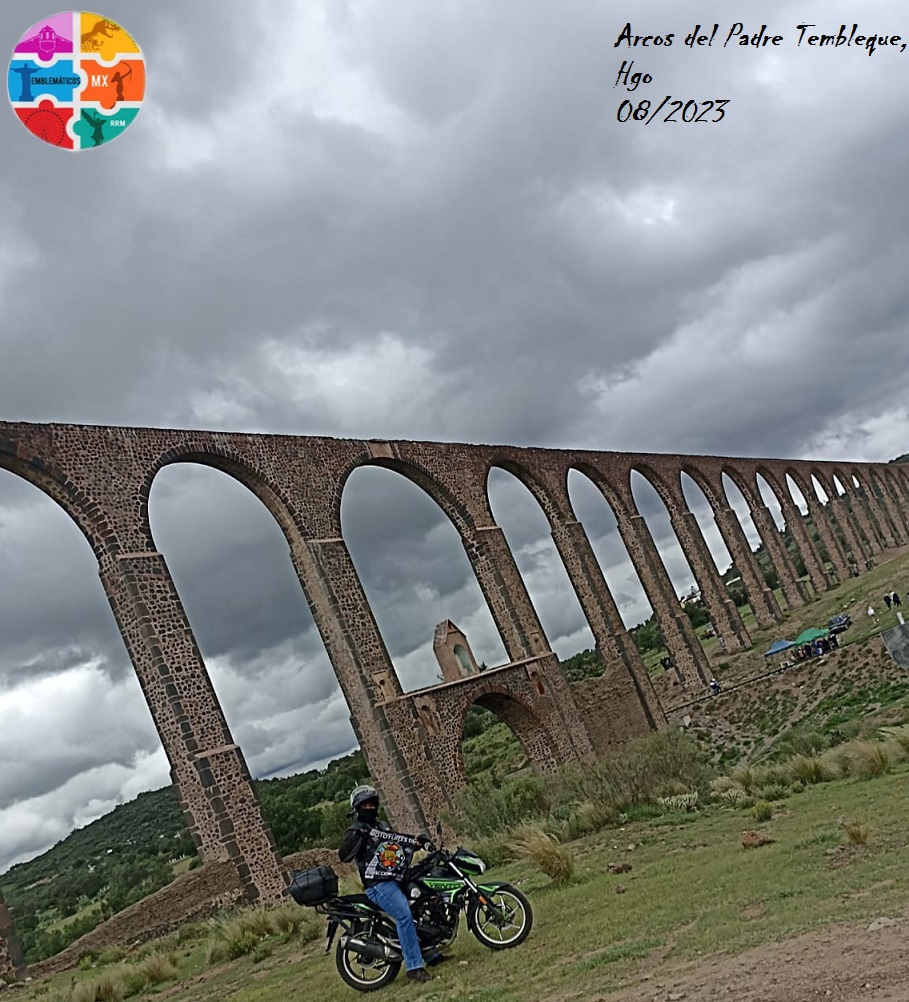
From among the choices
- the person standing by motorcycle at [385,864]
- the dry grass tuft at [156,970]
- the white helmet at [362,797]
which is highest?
the white helmet at [362,797]

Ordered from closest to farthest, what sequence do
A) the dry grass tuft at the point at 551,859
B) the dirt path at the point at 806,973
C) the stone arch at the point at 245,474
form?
the dirt path at the point at 806,973
the dry grass tuft at the point at 551,859
the stone arch at the point at 245,474

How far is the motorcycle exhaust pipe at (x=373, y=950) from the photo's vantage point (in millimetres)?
5914

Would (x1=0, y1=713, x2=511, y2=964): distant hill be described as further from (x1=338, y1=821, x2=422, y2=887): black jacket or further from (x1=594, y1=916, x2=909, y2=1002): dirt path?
(x1=594, y1=916, x2=909, y2=1002): dirt path

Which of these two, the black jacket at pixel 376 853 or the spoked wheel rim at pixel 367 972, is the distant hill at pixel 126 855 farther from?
the black jacket at pixel 376 853

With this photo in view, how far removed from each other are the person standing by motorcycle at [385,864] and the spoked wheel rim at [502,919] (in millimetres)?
487

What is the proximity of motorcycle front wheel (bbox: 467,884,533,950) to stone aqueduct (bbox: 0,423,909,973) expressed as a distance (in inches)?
368

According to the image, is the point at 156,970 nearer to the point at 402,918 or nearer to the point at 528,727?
the point at 402,918

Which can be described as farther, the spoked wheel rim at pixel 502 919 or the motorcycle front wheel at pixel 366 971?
the spoked wheel rim at pixel 502 919

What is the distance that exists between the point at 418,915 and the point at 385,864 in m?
0.48

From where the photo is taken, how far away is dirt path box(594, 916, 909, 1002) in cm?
352

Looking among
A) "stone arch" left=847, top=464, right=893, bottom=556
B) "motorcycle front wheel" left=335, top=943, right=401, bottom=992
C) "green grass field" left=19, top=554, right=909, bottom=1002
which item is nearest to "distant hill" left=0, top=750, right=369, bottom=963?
"green grass field" left=19, top=554, right=909, bottom=1002

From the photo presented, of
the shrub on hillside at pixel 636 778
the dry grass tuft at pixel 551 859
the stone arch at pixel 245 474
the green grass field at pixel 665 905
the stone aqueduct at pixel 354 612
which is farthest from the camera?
the stone arch at pixel 245 474

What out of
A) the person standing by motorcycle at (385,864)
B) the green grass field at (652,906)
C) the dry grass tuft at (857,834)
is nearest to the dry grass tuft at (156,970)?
the green grass field at (652,906)

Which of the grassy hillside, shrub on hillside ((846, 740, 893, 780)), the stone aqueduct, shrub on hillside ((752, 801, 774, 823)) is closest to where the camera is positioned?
shrub on hillside ((752, 801, 774, 823))
